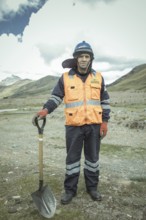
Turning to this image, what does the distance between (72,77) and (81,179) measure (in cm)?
279

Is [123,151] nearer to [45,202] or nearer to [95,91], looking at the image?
[95,91]

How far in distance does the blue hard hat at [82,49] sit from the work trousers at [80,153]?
1521 mm

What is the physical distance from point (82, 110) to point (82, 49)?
1257mm

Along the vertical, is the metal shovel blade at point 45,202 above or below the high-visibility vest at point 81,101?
below

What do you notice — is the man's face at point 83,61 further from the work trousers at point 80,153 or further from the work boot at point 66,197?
the work boot at point 66,197

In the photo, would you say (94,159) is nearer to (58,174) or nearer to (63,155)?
(58,174)

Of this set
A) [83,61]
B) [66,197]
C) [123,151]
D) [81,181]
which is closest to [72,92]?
[83,61]

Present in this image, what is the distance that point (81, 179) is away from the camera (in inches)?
286

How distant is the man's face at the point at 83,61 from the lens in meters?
5.87

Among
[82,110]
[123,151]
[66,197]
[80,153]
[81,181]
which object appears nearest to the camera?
[82,110]

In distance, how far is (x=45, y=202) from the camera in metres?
5.42

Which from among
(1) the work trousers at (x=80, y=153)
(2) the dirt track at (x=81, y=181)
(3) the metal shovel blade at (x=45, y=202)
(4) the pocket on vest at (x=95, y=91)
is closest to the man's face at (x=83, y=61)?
(4) the pocket on vest at (x=95, y=91)

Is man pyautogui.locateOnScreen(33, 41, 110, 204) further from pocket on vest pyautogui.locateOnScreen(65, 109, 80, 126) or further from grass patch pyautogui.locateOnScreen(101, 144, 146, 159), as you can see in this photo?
grass patch pyautogui.locateOnScreen(101, 144, 146, 159)

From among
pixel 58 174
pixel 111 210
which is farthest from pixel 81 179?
pixel 111 210
